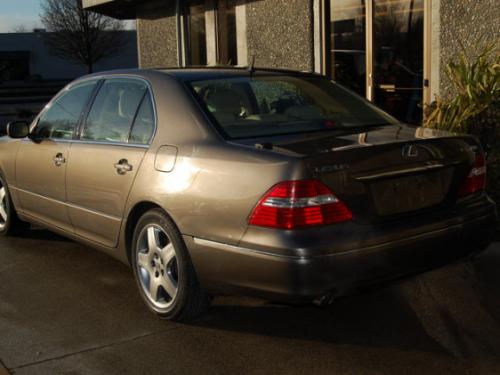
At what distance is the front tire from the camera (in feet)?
13.5

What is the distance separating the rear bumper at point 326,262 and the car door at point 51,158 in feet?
5.97

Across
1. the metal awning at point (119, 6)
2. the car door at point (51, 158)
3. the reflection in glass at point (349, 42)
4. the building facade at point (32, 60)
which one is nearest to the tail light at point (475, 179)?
the car door at point (51, 158)

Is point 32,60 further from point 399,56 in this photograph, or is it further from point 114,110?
point 114,110

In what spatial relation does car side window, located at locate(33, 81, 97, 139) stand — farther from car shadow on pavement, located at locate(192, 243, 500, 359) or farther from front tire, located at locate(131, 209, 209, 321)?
car shadow on pavement, located at locate(192, 243, 500, 359)

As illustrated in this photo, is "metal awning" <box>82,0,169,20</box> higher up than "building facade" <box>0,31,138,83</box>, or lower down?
lower down

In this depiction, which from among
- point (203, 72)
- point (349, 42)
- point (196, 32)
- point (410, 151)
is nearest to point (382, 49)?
point (349, 42)

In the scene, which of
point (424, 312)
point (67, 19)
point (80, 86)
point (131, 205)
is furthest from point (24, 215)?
point (67, 19)

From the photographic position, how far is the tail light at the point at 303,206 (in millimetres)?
3541

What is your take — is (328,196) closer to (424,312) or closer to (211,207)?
(211,207)

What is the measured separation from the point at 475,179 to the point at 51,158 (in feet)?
10.5

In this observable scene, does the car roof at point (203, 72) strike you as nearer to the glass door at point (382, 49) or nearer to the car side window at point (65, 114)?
the car side window at point (65, 114)

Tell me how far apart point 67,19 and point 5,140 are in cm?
3907

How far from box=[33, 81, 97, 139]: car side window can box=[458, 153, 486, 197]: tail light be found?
2819 mm

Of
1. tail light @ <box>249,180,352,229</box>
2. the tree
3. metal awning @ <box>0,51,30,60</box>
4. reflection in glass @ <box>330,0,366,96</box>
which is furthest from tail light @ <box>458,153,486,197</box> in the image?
metal awning @ <box>0,51,30,60</box>
